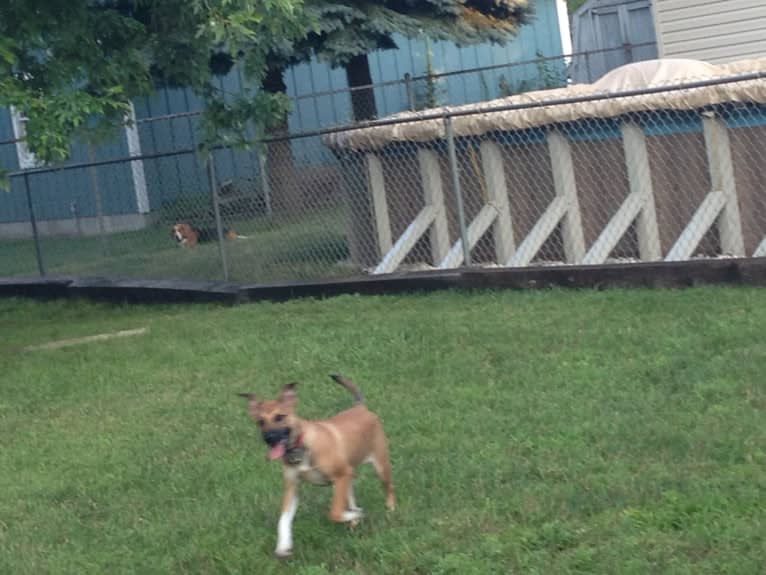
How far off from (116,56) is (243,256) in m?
3.15

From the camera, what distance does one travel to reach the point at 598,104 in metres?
10.3

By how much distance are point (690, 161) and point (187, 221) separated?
273 inches

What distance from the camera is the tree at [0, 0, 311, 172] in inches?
356

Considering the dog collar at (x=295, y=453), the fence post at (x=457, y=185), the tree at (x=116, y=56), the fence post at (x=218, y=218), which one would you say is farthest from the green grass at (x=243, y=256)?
the dog collar at (x=295, y=453)

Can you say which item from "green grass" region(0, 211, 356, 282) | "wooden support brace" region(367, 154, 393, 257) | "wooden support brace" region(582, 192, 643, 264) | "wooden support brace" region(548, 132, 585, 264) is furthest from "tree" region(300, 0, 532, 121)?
"wooden support brace" region(582, 192, 643, 264)

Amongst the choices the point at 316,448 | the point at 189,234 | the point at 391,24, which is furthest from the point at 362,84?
the point at 316,448

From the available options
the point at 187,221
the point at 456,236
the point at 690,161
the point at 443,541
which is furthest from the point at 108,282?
the point at 443,541

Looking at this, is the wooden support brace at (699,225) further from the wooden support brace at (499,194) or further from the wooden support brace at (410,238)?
the wooden support brace at (410,238)

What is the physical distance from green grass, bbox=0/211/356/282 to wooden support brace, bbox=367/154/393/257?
477 millimetres

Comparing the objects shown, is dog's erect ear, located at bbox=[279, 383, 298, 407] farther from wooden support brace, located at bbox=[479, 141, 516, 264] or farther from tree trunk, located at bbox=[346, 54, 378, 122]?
tree trunk, located at bbox=[346, 54, 378, 122]

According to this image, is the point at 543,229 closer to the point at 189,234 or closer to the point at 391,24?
the point at 189,234

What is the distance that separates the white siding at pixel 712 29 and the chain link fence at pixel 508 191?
19.3 feet

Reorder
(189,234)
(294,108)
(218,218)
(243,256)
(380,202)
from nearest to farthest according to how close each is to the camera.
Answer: (380,202)
(218,218)
(243,256)
(189,234)
(294,108)

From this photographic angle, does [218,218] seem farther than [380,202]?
Yes
